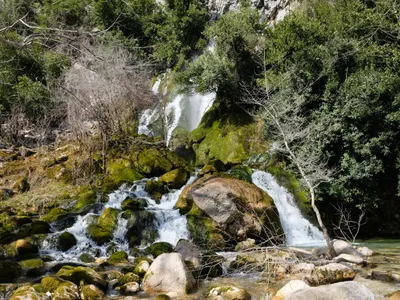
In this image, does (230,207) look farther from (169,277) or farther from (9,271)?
(9,271)

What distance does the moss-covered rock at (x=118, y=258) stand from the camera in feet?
30.9

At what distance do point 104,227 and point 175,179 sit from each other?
152 inches

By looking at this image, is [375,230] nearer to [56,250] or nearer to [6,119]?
[56,250]

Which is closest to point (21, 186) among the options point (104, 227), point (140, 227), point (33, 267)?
point (104, 227)

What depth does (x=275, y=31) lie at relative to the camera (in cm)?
1806

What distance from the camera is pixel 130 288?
7391 mm

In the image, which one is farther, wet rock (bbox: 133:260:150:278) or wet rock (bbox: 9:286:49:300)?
wet rock (bbox: 133:260:150:278)

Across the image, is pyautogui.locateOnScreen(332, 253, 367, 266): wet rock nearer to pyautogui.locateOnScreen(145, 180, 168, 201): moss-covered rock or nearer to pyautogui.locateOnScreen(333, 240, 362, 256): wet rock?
pyautogui.locateOnScreen(333, 240, 362, 256): wet rock

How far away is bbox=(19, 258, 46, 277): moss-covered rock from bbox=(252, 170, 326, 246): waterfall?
7.41 meters

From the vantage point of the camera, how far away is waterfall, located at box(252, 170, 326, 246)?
1241 cm

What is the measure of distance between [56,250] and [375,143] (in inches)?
414

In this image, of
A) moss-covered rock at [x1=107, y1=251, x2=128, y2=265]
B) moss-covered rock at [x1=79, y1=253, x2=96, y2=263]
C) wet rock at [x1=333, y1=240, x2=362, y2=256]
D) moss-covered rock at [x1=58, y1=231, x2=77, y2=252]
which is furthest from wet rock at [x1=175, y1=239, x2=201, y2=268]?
wet rock at [x1=333, y1=240, x2=362, y2=256]

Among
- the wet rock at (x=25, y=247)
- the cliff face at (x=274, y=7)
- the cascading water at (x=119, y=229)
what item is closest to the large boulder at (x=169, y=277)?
the cascading water at (x=119, y=229)

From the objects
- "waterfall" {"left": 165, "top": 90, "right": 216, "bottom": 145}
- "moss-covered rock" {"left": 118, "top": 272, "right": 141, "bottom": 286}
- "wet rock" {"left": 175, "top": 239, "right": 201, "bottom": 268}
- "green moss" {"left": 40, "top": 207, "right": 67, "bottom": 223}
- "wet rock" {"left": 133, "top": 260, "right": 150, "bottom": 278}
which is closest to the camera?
"moss-covered rock" {"left": 118, "top": 272, "right": 141, "bottom": 286}
